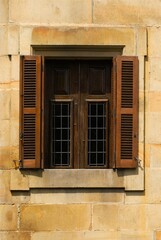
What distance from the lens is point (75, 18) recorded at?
12.9 metres

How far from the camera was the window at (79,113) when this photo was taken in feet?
41.8

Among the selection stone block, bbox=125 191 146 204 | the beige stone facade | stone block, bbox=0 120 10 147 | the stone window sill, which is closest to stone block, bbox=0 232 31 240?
the beige stone facade

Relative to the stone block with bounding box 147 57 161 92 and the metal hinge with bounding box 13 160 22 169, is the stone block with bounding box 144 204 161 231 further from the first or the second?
the metal hinge with bounding box 13 160 22 169

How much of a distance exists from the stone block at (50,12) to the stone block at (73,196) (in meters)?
2.46

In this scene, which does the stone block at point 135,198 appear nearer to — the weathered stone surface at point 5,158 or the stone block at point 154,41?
the weathered stone surface at point 5,158

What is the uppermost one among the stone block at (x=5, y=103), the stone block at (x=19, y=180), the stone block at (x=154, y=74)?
the stone block at (x=154, y=74)

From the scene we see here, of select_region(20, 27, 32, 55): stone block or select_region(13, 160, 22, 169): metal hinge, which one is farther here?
select_region(20, 27, 32, 55): stone block

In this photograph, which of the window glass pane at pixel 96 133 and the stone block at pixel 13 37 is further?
the window glass pane at pixel 96 133

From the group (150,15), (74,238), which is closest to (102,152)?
(74,238)

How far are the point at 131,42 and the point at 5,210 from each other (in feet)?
10.0

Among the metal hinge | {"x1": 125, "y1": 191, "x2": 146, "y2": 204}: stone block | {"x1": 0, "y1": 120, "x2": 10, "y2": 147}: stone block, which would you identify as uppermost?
{"x1": 0, "y1": 120, "x2": 10, "y2": 147}: stone block

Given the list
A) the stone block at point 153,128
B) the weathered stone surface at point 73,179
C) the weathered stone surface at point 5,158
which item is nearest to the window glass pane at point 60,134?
the weathered stone surface at point 73,179

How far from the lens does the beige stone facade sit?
12.7m

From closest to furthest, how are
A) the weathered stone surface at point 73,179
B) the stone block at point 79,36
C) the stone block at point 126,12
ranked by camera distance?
the weathered stone surface at point 73,179
the stone block at point 79,36
the stone block at point 126,12
